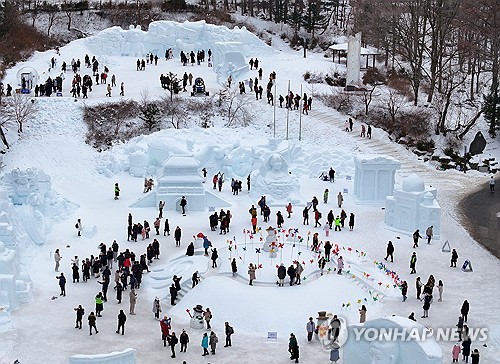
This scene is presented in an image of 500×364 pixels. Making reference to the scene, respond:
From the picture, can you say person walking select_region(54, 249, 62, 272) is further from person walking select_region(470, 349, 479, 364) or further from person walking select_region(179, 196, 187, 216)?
person walking select_region(470, 349, 479, 364)

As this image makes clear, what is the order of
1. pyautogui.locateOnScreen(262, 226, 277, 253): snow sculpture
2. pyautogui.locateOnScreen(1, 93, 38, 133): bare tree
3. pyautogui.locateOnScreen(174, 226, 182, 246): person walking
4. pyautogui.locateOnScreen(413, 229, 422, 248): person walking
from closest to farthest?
1. pyautogui.locateOnScreen(262, 226, 277, 253): snow sculpture
2. pyautogui.locateOnScreen(174, 226, 182, 246): person walking
3. pyautogui.locateOnScreen(413, 229, 422, 248): person walking
4. pyautogui.locateOnScreen(1, 93, 38, 133): bare tree

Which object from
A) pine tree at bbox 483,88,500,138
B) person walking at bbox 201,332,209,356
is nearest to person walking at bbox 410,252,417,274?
person walking at bbox 201,332,209,356

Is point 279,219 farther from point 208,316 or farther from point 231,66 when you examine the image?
point 231,66

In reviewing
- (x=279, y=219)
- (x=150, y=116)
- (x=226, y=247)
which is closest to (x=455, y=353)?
(x=226, y=247)

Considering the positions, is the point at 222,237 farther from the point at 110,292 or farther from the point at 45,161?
the point at 45,161

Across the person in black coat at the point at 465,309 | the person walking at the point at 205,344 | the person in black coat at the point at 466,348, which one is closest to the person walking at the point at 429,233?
the person in black coat at the point at 465,309

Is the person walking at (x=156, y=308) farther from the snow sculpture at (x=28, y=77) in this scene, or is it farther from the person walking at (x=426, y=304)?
the snow sculpture at (x=28, y=77)
